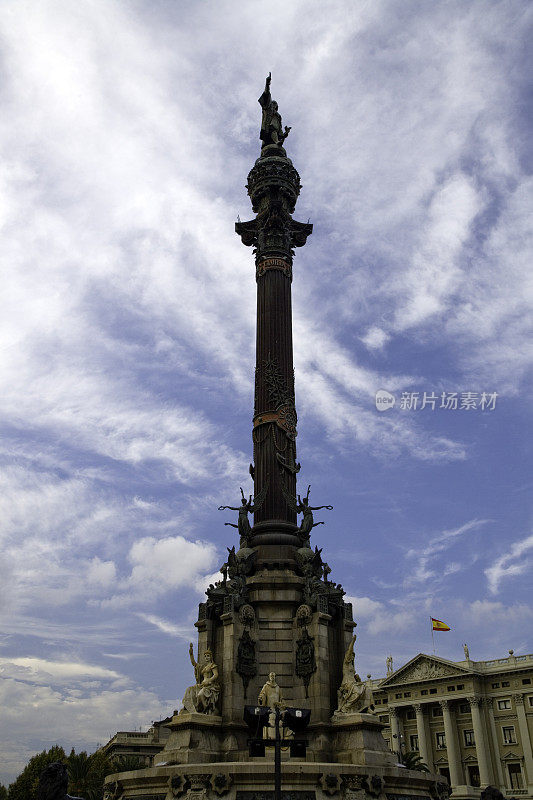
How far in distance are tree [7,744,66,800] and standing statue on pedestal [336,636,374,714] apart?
44.8 m

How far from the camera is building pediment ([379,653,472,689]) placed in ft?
294

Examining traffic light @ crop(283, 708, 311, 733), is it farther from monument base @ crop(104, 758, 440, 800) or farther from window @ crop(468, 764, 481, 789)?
window @ crop(468, 764, 481, 789)

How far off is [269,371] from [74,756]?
46961 millimetres

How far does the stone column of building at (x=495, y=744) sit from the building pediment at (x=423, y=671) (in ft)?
14.6

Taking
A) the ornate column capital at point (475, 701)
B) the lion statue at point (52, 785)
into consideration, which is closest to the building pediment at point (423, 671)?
the ornate column capital at point (475, 701)

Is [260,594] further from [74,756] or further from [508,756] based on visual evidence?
[508,756]

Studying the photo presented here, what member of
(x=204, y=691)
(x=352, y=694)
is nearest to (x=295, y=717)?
(x=352, y=694)

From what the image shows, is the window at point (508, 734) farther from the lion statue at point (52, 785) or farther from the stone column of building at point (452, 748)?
the lion statue at point (52, 785)

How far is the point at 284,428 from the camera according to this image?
1431 inches

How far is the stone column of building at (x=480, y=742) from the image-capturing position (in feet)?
270

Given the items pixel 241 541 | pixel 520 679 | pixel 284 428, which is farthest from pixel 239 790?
pixel 520 679

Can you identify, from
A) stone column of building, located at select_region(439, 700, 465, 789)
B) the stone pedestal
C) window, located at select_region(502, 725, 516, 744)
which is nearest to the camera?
the stone pedestal

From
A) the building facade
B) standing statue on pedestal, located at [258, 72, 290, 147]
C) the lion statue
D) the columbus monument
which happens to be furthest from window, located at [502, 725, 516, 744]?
the lion statue

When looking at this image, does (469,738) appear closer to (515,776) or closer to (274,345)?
(515,776)
